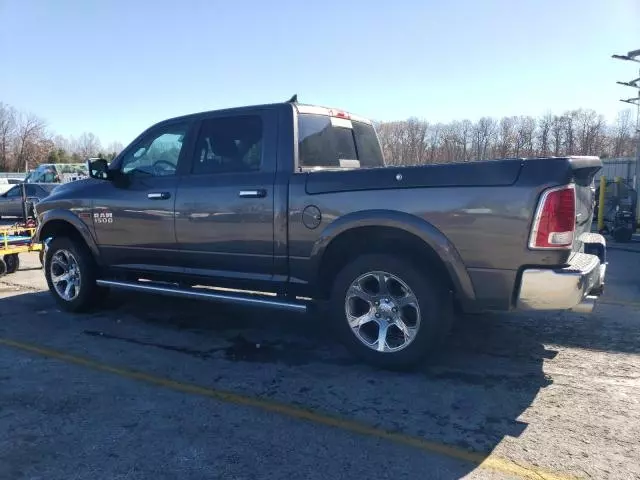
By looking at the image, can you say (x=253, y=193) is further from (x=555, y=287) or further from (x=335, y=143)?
(x=555, y=287)

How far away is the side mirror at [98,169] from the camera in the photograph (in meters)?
5.87

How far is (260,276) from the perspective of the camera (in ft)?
16.3

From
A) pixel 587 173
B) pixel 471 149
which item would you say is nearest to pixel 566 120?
pixel 471 149

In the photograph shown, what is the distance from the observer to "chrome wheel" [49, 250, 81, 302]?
6.29m

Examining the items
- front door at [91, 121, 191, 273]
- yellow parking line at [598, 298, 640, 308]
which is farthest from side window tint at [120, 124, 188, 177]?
yellow parking line at [598, 298, 640, 308]

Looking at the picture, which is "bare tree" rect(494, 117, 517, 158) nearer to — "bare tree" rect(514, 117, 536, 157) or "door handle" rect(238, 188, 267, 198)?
"bare tree" rect(514, 117, 536, 157)

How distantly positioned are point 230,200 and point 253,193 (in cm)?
27

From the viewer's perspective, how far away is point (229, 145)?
5.25m

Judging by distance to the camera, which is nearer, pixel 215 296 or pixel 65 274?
pixel 215 296

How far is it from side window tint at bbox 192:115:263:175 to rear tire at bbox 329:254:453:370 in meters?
1.43

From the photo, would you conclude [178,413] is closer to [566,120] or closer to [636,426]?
[636,426]

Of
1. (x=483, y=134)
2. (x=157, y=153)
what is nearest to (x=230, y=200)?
(x=157, y=153)

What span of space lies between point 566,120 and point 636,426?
62.9m

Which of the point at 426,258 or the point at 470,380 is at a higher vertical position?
the point at 426,258
